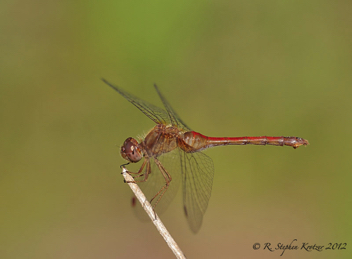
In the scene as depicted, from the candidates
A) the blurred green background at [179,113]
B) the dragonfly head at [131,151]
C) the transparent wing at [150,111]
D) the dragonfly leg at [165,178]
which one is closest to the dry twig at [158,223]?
the dragonfly head at [131,151]

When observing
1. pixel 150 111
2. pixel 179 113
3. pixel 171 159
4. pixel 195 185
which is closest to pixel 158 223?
pixel 195 185

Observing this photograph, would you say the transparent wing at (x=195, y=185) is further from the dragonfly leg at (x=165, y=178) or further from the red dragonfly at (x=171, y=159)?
the dragonfly leg at (x=165, y=178)

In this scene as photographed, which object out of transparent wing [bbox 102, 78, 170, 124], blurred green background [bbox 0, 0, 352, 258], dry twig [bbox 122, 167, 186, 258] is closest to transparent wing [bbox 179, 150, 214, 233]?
transparent wing [bbox 102, 78, 170, 124]

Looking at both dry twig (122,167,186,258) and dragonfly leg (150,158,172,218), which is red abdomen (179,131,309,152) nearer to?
dragonfly leg (150,158,172,218)

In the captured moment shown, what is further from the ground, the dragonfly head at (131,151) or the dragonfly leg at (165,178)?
the dragonfly head at (131,151)

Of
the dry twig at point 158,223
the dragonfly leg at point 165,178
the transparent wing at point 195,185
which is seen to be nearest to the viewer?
the dry twig at point 158,223

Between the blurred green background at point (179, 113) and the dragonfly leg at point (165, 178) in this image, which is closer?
the dragonfly leg at point (165, 178)

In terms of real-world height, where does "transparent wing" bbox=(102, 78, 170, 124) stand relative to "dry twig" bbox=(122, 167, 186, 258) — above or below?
above

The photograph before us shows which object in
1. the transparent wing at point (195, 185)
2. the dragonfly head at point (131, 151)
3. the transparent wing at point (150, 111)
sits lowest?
the transparent wing at point (195, 185)
